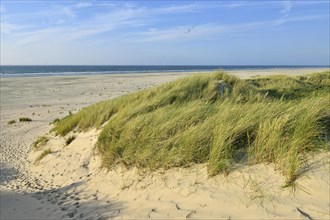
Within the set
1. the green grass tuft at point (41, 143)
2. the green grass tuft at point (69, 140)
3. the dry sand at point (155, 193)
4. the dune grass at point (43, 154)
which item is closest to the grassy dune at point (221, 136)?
the dry sand at point (155, 193)

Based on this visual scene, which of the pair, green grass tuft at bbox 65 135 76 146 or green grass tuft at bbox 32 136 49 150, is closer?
green grass tuft at bbox 65 135 76 146

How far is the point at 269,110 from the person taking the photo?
604 centimetres

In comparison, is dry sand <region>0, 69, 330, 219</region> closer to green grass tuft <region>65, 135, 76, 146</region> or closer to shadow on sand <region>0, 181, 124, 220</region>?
shadow on sand <region>0, 181, 124, 220</region>

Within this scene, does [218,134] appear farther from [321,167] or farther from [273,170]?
[321,167]

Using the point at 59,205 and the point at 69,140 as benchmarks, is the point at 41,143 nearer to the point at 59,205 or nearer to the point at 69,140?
the point at 69,140

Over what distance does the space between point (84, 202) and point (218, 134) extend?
2.43 metres

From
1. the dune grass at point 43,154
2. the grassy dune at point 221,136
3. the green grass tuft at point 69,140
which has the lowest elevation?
the dune grass at point 43,154

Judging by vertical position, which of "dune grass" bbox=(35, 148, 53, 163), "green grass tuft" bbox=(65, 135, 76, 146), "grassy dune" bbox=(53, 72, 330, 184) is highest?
"grassy dune" bbox=(53, 72, 330, 184)

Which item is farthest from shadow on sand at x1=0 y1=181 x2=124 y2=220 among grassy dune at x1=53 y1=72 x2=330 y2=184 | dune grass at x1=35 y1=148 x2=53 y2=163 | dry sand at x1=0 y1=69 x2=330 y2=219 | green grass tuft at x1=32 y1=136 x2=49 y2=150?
green grass tuft at x1=32 y1=136 x2=49 y2=150

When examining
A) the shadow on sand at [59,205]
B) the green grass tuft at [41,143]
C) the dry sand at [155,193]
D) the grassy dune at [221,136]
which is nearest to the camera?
the dry sand at [155,193]

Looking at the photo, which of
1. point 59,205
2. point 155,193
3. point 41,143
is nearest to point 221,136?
point 155,193

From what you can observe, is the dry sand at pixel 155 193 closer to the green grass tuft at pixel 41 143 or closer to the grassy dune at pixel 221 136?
the grassy dune at pixel 221 136

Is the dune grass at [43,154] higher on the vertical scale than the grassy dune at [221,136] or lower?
lower

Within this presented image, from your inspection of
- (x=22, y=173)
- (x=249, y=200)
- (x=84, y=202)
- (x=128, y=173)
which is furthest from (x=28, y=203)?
(x=249, y=200)
